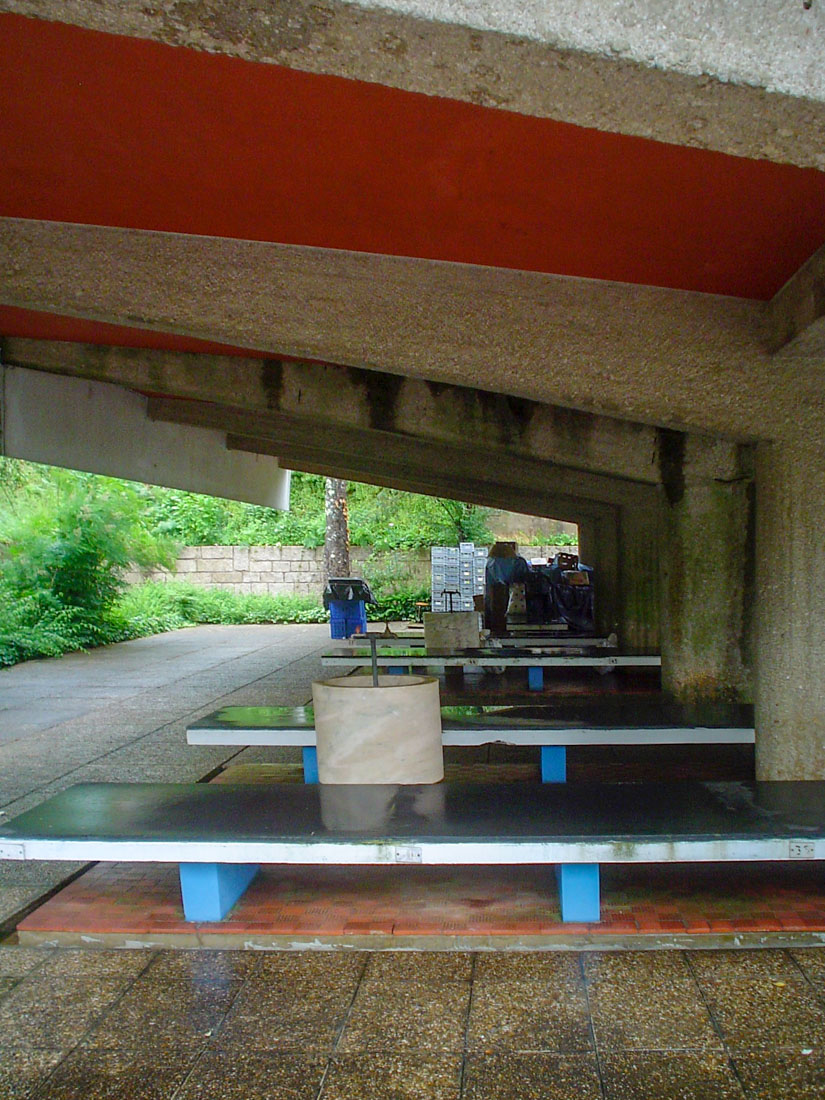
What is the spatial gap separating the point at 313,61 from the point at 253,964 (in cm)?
346

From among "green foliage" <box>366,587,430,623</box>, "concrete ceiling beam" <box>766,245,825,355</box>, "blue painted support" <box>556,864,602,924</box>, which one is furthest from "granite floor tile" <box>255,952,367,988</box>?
"green foliage" <box>366,587,430,623</box>

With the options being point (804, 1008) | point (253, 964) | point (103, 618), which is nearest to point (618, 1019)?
point (804, 1008)

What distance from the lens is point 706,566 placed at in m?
9.31

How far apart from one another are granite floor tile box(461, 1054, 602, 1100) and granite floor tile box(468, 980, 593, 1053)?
0.21 ft

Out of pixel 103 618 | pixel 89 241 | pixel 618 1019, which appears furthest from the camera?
pixel 103 618

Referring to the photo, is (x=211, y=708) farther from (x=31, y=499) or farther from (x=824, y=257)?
(x=31, y=499)

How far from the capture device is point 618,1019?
3521 millimetres

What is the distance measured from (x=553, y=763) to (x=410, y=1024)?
12.3ft

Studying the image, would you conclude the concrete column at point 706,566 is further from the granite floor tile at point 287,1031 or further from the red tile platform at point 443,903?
the granite floor tile at point 287,1031

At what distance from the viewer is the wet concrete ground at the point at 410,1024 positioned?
313 cm

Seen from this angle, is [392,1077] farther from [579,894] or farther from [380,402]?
[380,402]

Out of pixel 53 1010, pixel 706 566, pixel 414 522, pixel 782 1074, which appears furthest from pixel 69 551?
pixel 782 1074

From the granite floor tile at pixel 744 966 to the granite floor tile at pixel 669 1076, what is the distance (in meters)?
0.61

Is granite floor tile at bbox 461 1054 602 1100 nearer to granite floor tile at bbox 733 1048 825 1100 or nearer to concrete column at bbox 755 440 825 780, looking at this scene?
granite floor tile at bbox 733 1048 825 1100
